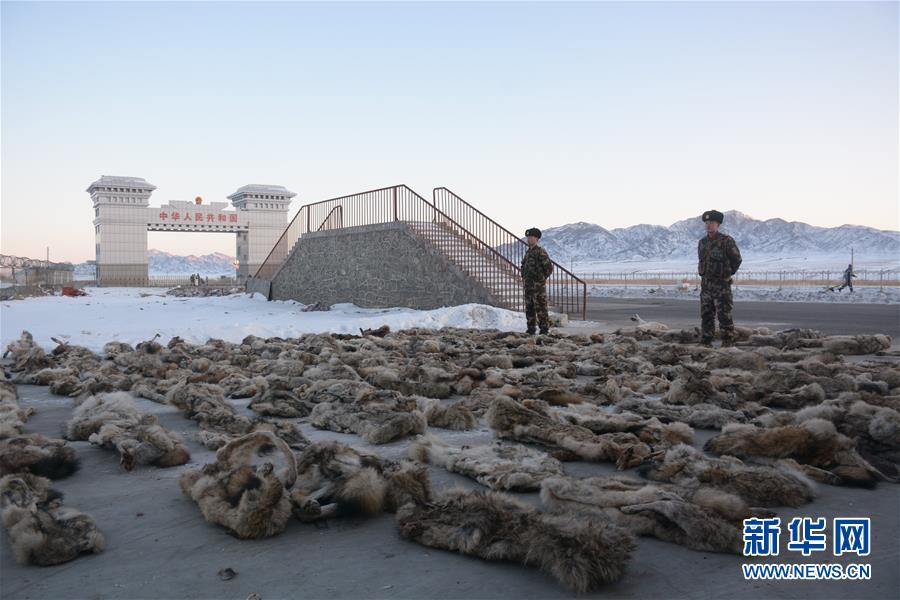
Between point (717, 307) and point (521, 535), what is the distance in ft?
28.5

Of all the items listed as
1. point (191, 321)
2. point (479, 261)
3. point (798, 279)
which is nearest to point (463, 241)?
point (479, 261)

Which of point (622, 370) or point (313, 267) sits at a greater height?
point (313, 267)

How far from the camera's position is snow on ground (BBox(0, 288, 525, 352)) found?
38.5ft

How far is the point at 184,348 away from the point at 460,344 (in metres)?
4.31

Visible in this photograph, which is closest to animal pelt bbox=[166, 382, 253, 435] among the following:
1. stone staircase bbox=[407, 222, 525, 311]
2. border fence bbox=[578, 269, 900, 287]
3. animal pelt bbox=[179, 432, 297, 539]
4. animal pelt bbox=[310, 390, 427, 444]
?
animal pelt bbox=[310, 390, 427, 444]

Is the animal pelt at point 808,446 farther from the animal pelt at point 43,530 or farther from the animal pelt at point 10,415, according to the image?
the animal pelt at point 10,415

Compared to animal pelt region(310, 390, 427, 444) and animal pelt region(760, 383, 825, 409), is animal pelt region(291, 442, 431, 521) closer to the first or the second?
animal pelt region(310, 390, 427, 444)

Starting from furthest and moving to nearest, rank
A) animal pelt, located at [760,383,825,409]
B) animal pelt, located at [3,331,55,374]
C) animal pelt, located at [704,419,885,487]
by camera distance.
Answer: animal pelt, located at [3,331,55,374] → animal pelt, located at [760,383,825,409] → animal pelt, located at [704,419,885,487]

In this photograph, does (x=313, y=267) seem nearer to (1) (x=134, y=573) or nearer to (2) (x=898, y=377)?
(2) (x=898, y=377)

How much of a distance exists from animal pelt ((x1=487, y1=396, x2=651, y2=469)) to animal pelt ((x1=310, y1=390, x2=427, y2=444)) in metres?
0.61

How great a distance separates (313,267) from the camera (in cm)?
2358

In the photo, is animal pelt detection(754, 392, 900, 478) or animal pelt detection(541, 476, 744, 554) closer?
animal pelt detection(541, 476, 744, 554)

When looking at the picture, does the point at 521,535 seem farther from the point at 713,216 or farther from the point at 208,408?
the point at 713,216

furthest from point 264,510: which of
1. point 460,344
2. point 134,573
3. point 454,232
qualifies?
point 454,232
